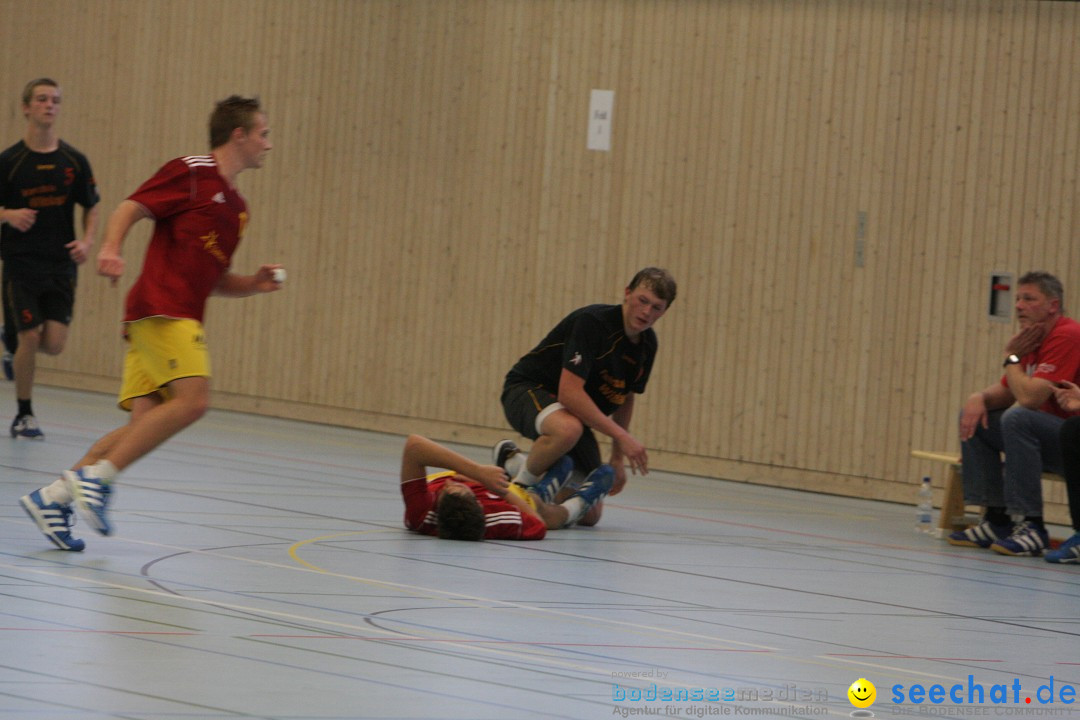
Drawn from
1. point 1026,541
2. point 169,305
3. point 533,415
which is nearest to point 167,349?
point 169,305

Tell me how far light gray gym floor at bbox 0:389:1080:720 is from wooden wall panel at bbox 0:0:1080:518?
8.88 feet

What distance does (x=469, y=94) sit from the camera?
39.7 ft

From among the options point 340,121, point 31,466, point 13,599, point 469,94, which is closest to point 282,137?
point 340,121

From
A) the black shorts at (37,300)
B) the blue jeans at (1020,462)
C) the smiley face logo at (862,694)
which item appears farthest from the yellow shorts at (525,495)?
the black shorts at (37,300)

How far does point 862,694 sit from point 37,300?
670 centimetres

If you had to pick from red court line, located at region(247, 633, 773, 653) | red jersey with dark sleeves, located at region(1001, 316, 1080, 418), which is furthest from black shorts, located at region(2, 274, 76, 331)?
red court line, located at region(247, 633, 773, 653)

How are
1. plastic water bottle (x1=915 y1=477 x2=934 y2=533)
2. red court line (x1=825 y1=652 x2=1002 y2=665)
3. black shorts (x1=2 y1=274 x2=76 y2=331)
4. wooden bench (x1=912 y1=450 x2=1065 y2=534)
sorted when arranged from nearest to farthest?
red court line (x1=825 y1=652 x2=1002 y2=665) < wooden bench (x1=912 y1=450 x2=1065 y2=534) < plastic water bottle (x1=915 y1=477 x2=934 y2=533) < black shorts (x1=2 y1=274 x2=76 y2=331)

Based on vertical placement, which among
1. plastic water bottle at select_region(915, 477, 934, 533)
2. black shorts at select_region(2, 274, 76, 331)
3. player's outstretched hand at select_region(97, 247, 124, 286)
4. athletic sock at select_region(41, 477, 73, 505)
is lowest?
plastic water bottle at select_region(915, 477, 934, 533)

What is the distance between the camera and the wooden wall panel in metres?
10.3

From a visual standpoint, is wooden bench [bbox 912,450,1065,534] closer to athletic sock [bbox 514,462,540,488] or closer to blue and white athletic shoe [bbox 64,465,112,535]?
athletic sock [bbox 514,462,540,488]

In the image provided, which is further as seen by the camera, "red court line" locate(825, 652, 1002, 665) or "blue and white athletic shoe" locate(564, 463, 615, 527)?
"blue and white athletic shoe" locate(564, 463, 615, 527)

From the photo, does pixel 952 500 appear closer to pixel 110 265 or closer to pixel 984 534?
pixel 984 534

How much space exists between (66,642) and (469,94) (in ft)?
29.2

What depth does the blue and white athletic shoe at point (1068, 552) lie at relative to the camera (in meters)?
7.26
